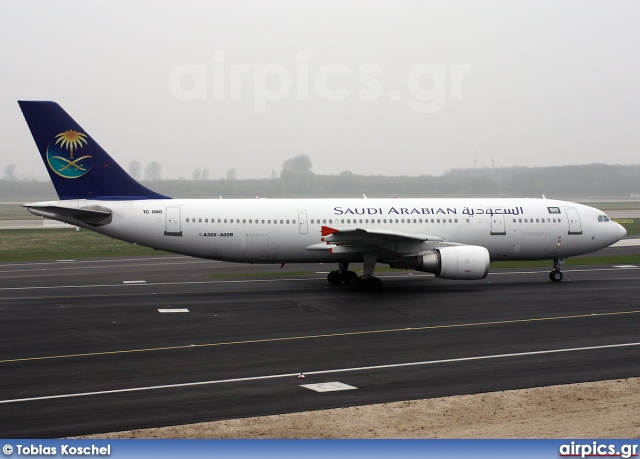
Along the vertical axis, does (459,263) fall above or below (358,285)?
above

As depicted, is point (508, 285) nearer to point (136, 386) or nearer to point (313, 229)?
point (313, 229)

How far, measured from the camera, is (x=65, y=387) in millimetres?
16531

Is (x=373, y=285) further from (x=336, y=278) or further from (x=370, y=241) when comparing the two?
(x=336, y=278)

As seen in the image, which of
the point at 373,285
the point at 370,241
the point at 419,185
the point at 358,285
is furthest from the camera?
the point at 419,185

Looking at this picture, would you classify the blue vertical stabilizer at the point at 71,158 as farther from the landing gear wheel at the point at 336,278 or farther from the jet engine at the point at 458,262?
the jet engine at the point at 458,262

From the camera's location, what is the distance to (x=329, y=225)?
108 ft

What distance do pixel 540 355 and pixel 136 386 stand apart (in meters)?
10.2

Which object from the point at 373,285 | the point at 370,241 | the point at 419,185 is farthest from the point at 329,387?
the point at 419,185

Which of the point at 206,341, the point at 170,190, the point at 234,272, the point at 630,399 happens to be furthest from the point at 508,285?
the point at 170,190

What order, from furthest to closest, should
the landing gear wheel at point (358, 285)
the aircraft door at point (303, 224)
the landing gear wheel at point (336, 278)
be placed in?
the landing gear wheel at point (336, 278) < the aircraft door at point (303, 224) < the landing gear wheel at point (358, 285)

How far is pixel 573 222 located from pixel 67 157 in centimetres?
2251

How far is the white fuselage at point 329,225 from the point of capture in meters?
31.7

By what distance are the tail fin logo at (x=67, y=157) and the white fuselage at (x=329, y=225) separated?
1.28 meters

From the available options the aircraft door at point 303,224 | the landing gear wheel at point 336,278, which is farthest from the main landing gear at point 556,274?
the aircraft door at point 303,224
